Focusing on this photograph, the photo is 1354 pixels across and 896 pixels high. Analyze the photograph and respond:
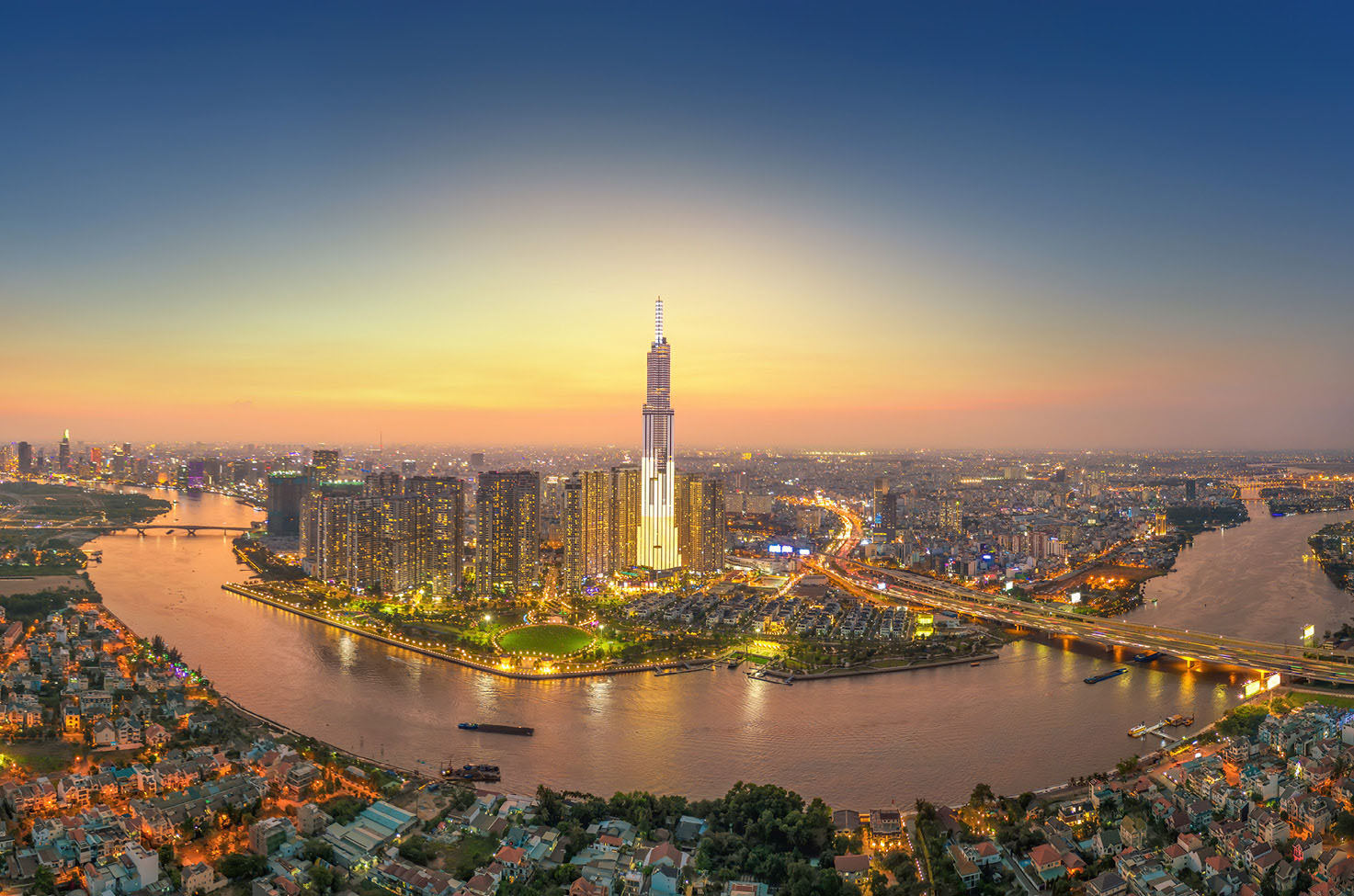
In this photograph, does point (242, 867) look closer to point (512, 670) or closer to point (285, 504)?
point (512, 670)

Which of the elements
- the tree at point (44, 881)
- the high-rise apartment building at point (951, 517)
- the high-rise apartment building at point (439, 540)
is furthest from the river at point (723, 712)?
the high-rise apartment building at point (951, 517)

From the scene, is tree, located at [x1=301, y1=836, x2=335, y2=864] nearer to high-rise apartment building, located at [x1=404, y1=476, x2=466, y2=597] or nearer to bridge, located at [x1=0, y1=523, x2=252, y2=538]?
high-rise apartment building, located at [x1=404, y1=476, x2=466, y2=597]

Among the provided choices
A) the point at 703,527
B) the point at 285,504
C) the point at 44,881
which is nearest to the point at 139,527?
the point at 285,504

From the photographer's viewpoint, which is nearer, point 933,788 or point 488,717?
point 933,788

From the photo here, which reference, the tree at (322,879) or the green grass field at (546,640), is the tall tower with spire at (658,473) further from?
the tree at (322,879)

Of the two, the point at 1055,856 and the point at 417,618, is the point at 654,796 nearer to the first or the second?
the point at 1055,856

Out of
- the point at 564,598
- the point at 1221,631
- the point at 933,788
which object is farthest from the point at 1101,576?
the point at 933,788

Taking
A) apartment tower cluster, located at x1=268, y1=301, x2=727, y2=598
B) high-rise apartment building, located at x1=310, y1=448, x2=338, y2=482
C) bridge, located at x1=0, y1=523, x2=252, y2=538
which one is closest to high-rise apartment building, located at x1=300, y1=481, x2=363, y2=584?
apartment tower cluster, located at x1=268, y1=301, x2=727, y2=598
